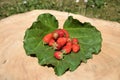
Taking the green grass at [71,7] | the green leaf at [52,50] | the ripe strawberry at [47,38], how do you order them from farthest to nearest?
the green grass at [71,7] < the ripe strawberry at [47,38] < the green leaf at [52,50]

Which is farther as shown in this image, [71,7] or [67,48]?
[71,7]

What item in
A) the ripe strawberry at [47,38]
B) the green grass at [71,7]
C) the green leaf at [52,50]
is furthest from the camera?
the green grass at [71,7]

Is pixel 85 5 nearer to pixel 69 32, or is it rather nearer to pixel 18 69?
pixel 69 32

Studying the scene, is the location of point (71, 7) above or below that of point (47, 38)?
below

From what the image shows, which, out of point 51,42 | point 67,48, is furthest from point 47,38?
point 67,48

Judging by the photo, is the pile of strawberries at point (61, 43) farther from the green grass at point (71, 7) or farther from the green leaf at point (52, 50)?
the green grass at point (71, 7)

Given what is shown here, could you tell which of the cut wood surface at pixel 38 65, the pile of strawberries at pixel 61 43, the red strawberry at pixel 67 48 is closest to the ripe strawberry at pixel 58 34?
the pile of strawberries at pixel 61 43

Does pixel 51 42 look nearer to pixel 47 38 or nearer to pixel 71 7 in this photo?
pixel 47 38
